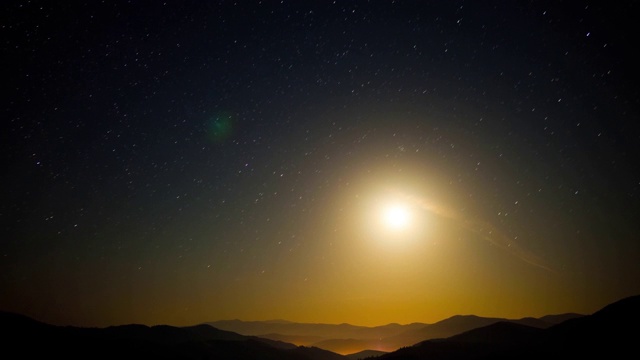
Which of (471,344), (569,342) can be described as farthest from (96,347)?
(569,342)

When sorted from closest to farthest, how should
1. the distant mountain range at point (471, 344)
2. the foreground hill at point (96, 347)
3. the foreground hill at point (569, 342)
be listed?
the foreground hill at point (569, 342) < the distant mountain range at point (471, 344) < the foreground hill at point (96, 347)

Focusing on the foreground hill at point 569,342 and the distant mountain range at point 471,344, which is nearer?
the foreground hill at point 569,342

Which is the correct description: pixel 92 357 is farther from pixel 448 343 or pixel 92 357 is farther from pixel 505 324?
pixel 505 324

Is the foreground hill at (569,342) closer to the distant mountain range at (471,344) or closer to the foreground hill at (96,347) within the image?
the distant mountain range at (471,344)

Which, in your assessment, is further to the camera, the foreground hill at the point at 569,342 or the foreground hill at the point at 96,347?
the foreground hill at the point at 96,347

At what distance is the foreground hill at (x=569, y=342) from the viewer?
47250mm

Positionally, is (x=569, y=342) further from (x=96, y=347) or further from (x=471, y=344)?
(x=96, y=347)

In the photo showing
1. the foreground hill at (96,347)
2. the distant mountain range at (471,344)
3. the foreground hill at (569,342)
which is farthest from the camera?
the foreground hill at (96,347)

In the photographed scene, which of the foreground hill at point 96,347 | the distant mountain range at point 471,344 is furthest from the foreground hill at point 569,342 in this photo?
the foreground hill at point 96,347

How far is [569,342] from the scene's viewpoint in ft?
177

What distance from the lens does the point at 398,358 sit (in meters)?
63.8

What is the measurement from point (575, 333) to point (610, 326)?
606cm

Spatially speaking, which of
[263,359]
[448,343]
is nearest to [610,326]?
[448,343]

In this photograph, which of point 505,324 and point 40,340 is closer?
point 40,340
